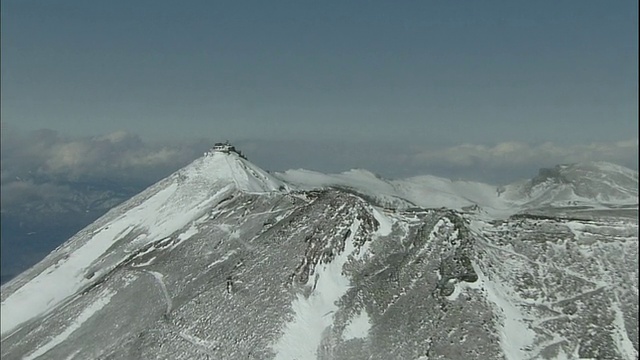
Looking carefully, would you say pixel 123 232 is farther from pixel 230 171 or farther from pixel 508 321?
pixel 508 321

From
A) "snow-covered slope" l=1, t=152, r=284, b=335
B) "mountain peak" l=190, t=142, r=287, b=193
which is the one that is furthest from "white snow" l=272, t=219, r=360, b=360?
"mountain peak" l=190, t=142, r=287, b=193

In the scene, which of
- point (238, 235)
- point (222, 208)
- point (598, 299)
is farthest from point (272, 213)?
point (598, 299)

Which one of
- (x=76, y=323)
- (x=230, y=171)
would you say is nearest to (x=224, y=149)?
(x=230, y=171)

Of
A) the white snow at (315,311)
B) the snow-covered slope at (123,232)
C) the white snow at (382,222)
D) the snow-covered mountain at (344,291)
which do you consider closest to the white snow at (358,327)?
the snow-covered mountain at (344,291)

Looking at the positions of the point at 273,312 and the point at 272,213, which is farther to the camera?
the point at 272,213

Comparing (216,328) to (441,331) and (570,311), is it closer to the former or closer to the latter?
(441,331)

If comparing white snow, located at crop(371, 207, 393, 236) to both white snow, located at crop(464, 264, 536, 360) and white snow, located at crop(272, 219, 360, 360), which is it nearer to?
white snow, located at crop(272, 219, 360, 360)
